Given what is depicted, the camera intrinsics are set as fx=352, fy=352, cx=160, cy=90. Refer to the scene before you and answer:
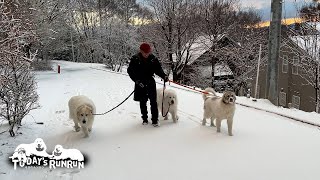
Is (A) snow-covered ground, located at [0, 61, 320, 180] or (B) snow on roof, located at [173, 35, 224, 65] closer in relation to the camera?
(A) snow-covered ground, located at [0, 61, 320, 180]

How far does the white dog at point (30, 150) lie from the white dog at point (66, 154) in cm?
17

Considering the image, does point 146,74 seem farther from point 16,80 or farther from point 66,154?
point 16,80

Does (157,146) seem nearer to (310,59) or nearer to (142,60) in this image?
(142,60)

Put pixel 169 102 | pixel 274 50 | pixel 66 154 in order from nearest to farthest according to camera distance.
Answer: pixel 66 154 < pixel 169 102 < pixel 274 50

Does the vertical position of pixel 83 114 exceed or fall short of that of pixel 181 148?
it exceeds it

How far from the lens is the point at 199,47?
3472 cm

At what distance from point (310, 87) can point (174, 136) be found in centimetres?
2422

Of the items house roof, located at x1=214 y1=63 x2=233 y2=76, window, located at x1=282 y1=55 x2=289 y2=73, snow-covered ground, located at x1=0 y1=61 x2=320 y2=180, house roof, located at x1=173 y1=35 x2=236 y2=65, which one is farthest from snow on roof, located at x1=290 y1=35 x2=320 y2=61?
snow-covered ground, located at x1=0 y1=61 x2=320 y2=180

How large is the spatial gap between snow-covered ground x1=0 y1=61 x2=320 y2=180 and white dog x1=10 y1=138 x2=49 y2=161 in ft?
0.52

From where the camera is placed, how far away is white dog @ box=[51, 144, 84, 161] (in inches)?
229

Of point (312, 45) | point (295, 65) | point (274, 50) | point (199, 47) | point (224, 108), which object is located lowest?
point (224, 108)

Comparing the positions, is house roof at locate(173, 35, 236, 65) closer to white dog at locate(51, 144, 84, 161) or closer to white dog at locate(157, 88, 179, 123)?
white dog at locate(157, 88, 179, 123)

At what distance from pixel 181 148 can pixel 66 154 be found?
200 cm

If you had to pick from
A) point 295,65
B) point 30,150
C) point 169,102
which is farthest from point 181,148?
point 295,65
